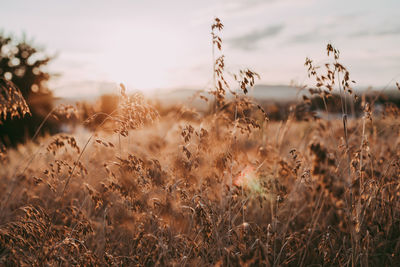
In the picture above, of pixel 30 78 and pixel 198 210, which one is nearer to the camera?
pixel 198 210

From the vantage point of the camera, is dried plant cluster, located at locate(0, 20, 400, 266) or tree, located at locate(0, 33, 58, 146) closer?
dried plant cluster, located at locate(0, 20, 400, 266)

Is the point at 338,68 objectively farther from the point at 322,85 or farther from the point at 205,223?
the point at 205,223

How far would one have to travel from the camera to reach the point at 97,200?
249cm

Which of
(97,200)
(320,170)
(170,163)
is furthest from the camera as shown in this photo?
(170,163)

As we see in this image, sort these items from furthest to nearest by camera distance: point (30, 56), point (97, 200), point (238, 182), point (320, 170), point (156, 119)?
1. point (30, 56)
2. point (238, 182)
3. point (156, 119)
4. point (97, 200)
5. point (320, 170)

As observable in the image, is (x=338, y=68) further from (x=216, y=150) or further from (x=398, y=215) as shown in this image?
(x=398, y=215)

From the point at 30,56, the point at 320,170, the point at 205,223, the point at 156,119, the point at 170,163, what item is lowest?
the point at 205,223

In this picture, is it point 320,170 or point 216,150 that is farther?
point 216,150

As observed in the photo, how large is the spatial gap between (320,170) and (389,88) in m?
2.53

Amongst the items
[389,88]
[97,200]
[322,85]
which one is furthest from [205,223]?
[389,88]

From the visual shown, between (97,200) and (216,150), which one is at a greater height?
(216,150)

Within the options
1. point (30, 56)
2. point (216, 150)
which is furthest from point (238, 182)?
point (30, 56)

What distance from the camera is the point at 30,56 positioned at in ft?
52.0

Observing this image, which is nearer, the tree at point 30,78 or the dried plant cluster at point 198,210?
the dried plant cluster at point 198,210
